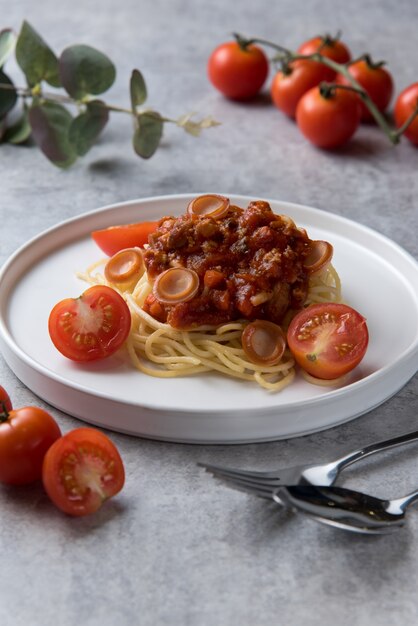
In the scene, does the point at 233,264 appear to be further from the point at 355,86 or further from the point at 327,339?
the point at 355,86

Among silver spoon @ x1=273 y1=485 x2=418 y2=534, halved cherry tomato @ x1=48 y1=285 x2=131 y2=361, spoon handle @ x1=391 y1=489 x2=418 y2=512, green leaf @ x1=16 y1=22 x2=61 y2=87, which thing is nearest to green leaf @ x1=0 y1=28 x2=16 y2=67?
green leaf @ x1=16 y1=22 x2=61 y2=87

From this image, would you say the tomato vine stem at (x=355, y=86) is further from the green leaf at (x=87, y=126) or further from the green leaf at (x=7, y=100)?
the green leaf at (x=7, y=100)

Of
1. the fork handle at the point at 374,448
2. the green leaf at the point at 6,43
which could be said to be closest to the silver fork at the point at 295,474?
the fork handle at the point at 374,448

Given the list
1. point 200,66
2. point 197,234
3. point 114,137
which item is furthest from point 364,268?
point 200,66

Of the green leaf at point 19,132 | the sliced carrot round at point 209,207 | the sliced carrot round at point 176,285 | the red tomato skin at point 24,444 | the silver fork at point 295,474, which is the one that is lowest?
the green leaf at point 19,132

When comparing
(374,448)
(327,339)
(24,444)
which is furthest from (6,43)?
(374,448)
